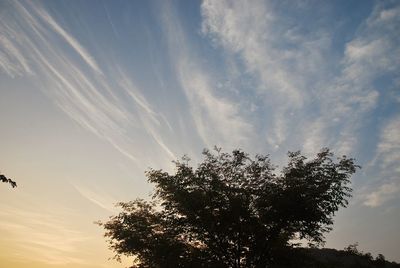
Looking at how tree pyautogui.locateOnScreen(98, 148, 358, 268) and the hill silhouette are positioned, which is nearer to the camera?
tree pyautogui.locateOnScreen(98, 148, 358, 268)

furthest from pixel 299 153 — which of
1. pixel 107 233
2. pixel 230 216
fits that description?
pixel 107 233

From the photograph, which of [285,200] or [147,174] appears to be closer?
[285,200]

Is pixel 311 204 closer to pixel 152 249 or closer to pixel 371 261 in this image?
pixel 152 249

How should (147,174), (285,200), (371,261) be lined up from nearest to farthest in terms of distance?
1. (285,200)
2. (147,174)
3. (371,261)

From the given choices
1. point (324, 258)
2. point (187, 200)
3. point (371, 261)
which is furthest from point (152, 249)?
point (371, 261)

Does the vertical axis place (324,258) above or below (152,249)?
above

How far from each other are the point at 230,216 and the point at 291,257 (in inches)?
281

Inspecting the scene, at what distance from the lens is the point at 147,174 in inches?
1393

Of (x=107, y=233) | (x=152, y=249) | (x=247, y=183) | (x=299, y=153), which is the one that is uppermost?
(x=299, y=153)

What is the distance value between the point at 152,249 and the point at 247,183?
36.3 ft

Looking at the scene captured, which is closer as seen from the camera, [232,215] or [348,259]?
[232,215]

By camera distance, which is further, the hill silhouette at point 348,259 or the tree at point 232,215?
the hill silhouette at point 348,259

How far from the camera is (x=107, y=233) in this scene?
36375 mm

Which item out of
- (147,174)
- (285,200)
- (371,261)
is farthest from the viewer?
(371,261)
